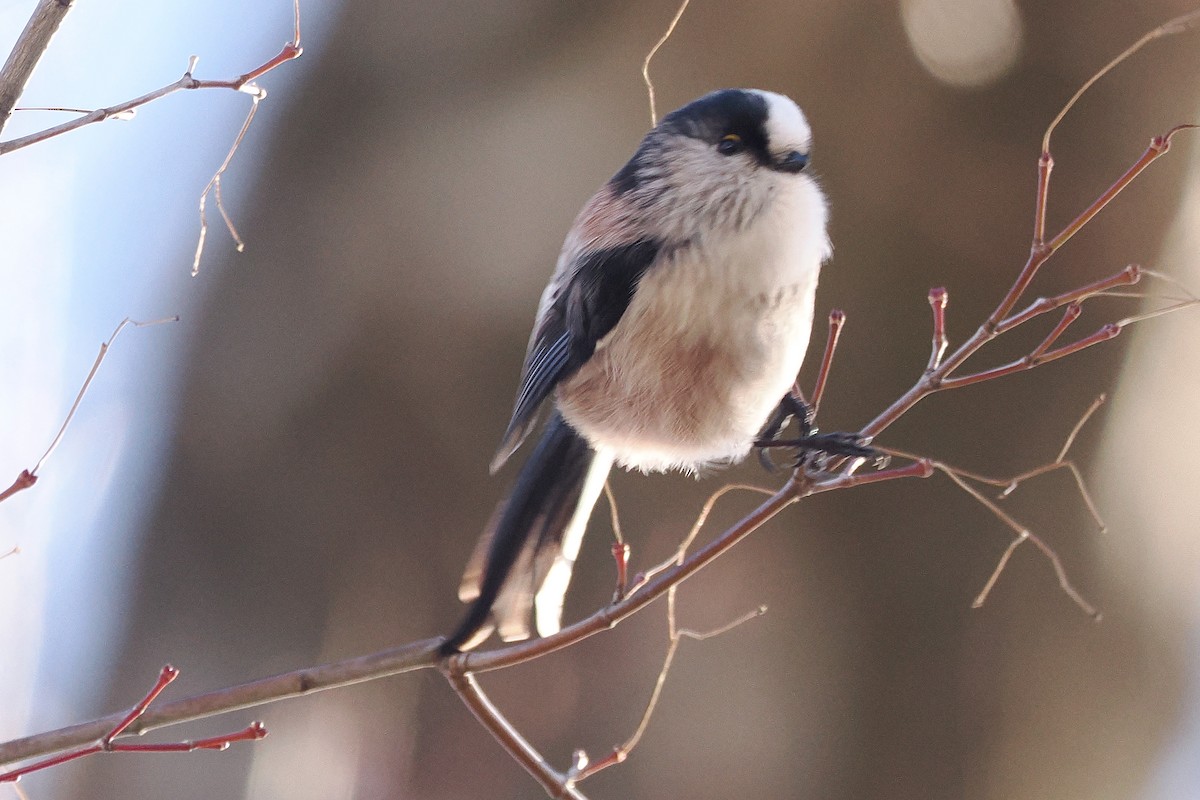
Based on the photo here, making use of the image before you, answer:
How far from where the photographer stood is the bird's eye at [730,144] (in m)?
0.89

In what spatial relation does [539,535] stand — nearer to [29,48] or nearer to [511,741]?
[511,741]

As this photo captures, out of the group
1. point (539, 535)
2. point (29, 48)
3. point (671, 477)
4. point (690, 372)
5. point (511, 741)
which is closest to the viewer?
point (29, 48)

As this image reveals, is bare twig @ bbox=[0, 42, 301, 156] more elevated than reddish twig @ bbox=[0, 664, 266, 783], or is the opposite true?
bare twig @ bbox=[0, 42, 301, 156]

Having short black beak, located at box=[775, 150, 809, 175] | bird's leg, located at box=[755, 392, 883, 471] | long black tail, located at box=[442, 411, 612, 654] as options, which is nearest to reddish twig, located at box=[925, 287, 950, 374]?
bird's leg, located at box=[755, 392, 883, 471]

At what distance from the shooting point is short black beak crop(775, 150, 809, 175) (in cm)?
88

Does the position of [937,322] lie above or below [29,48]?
below

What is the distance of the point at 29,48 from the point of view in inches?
22.4

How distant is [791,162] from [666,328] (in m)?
0.19

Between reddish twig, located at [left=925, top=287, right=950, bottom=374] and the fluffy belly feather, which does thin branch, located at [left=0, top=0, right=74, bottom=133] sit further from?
reddish twig, located at [left=925, top=287, right=950, bottom=374]

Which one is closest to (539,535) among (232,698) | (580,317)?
(580,317)

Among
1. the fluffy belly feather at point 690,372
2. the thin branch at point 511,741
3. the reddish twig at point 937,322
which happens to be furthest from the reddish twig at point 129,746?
the reddish twig at point 937,322

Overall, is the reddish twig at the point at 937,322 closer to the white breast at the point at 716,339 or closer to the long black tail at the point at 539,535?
the white breast at the point at 716,339

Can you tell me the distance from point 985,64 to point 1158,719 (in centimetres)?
131

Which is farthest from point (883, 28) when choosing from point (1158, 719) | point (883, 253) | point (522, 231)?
point (1158, 719)
